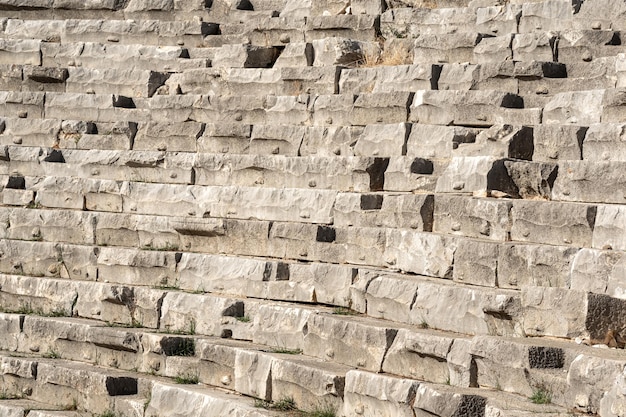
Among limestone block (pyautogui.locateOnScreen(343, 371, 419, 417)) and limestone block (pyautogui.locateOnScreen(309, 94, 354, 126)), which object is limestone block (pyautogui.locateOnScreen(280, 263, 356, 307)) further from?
limestone block (pyautogui.locateOnScreen(309, 94, 354, 126))

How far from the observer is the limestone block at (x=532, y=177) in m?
10.2

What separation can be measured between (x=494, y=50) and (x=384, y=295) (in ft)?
13.9

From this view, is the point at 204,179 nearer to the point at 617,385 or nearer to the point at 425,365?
the point at 425,365

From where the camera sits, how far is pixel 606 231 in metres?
9.16

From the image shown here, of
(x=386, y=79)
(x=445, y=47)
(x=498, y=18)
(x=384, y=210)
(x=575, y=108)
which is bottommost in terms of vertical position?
(x=384, y=210)

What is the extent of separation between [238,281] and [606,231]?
152 inches

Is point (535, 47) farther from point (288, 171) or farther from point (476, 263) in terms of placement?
point (476, 263)

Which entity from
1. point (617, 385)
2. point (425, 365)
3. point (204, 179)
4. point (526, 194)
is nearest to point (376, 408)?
point (425, 365)

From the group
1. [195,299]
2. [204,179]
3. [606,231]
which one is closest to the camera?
[606,231]

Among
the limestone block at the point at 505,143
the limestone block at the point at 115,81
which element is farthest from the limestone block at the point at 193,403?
the limestone block at the point at 115,81

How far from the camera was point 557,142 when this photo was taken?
10.8 m

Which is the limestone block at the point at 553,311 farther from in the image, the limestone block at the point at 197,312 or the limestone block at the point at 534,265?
the limestone block at the point at 197,312

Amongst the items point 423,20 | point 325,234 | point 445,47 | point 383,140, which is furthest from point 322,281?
point 423,20

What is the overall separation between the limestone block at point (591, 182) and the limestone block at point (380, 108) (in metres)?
2.98
